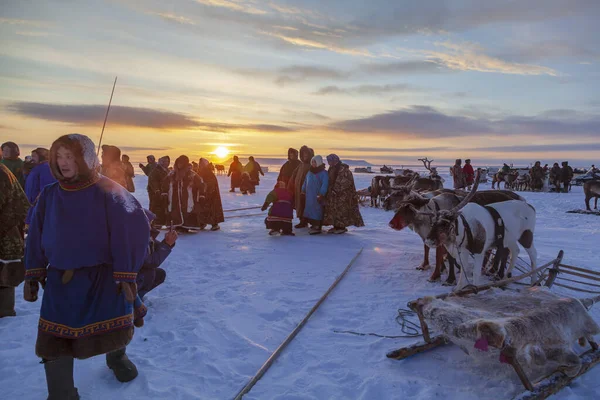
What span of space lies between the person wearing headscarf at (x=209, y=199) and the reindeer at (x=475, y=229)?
5891mm

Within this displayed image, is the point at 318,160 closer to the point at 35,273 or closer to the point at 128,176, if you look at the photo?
the point at 35,273

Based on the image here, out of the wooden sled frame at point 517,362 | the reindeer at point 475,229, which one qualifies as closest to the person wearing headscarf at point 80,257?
the wooden sled frame at point 517,362

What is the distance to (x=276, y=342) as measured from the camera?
372cm

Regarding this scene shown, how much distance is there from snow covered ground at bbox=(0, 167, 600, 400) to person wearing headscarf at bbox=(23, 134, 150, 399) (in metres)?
0.62

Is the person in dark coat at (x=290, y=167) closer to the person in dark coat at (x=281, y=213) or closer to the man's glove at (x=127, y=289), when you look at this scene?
the person in dark coat at (x=281, y=213)

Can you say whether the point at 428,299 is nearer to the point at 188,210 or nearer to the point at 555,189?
the point at 188,210

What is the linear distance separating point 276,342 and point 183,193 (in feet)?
18.1

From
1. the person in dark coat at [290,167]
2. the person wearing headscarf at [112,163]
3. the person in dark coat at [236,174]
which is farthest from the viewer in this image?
the person in dark coat at [236,174]

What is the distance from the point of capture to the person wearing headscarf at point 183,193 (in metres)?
8.45

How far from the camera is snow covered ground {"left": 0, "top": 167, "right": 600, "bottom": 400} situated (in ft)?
9.62

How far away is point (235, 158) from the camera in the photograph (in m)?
19.8

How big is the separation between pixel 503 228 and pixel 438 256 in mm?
908

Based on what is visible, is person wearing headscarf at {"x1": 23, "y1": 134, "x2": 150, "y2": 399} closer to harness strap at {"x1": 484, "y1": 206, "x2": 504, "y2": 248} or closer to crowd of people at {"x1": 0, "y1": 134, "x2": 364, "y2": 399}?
crowd of people at {"x1": 0, "y1": 134, "x2": 364, "y2": 399}

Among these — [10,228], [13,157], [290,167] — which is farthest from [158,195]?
[10,228]
